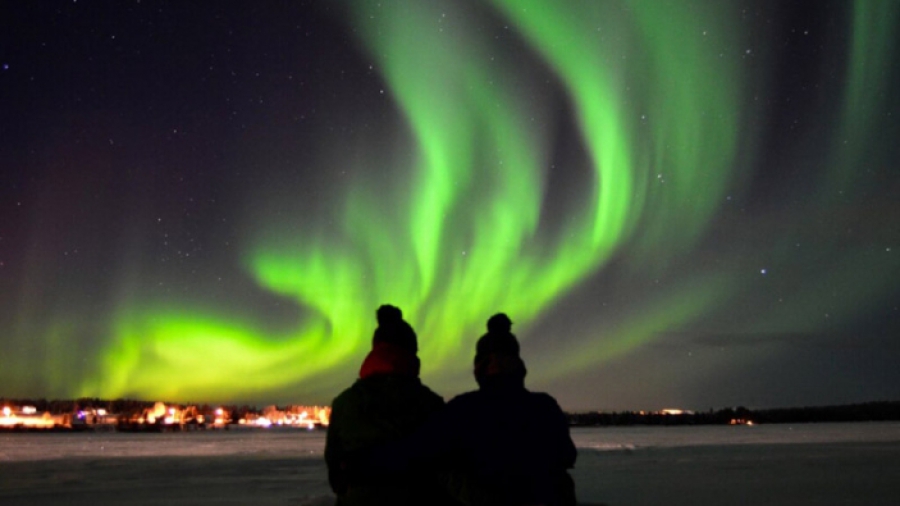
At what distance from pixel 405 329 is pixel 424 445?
647mm

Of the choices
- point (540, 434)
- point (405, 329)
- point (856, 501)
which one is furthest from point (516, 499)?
point (856, 501)

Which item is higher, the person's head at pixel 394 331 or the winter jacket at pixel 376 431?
the person's head at pixel 394 331

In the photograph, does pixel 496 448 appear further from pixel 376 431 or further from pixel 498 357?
pixel 376 431

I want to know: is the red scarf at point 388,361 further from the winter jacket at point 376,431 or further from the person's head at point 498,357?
the person's head at point 498,357

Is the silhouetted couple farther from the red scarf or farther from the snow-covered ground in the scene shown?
the snow-covered ground

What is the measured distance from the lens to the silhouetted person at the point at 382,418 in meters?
4.06

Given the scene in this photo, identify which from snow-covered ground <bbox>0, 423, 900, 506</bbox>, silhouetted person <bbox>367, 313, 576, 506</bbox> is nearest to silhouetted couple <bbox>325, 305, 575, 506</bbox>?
silhouetted person <bbox>367, 313, 576, 506</bbox>

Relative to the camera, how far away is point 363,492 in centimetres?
406

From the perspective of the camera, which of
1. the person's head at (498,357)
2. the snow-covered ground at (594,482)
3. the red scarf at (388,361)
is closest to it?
the person's head at (498,357)

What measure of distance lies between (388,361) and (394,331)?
17 centimetres

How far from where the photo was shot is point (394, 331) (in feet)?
14.3

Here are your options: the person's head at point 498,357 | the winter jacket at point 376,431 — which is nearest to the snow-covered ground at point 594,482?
the winter jacket at point 376,431

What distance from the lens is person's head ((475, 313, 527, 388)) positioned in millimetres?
4152

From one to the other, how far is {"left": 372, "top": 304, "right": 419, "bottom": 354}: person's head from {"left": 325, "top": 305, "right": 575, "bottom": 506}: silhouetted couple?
0.01 m
